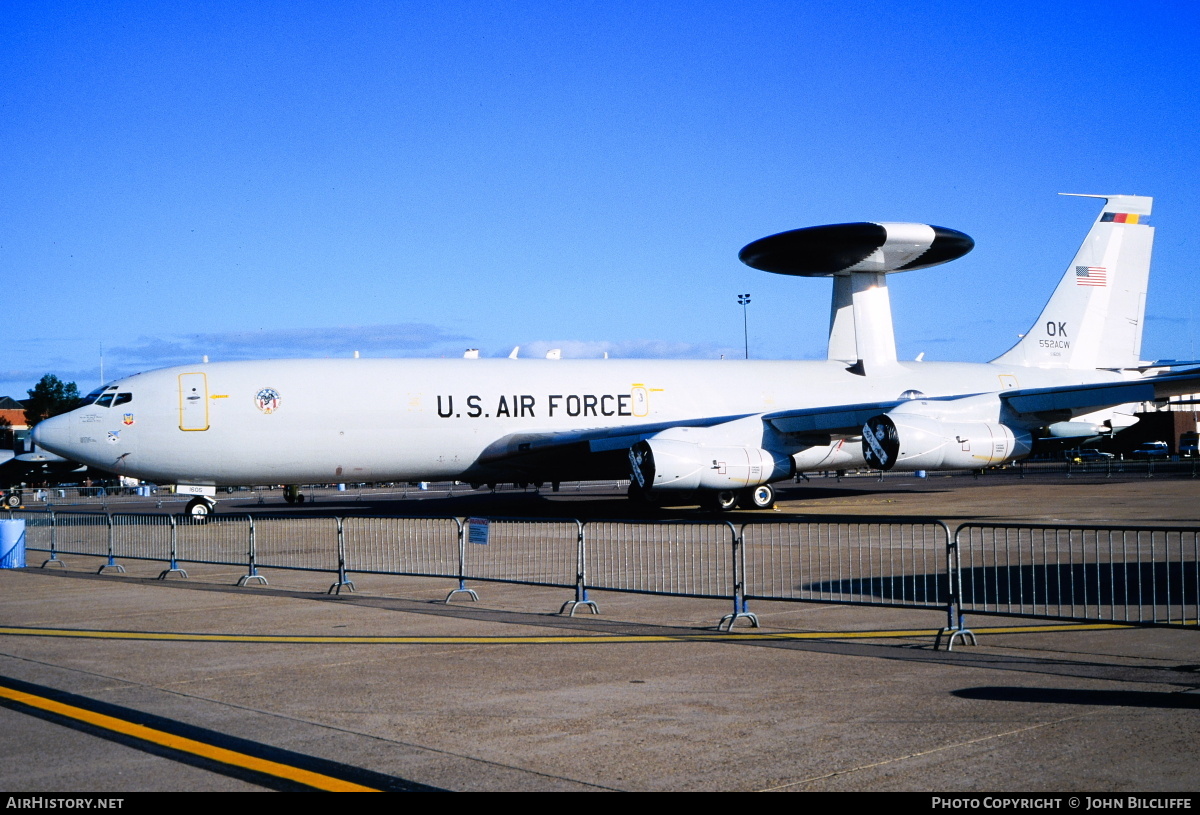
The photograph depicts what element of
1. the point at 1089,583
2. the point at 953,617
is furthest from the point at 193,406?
the point at 953,617

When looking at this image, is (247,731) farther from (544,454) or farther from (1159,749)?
(544,454)

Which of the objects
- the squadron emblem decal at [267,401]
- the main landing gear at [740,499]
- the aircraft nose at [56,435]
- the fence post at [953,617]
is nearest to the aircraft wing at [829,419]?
the main landing gear at [740,499]

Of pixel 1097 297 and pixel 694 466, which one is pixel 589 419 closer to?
pixel 694 466

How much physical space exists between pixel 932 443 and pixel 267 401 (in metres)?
15.4

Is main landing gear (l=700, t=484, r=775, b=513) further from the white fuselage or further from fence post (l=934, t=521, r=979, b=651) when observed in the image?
fence post (l=934, t=521, r=979, b=651)

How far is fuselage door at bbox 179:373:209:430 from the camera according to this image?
1000 inches

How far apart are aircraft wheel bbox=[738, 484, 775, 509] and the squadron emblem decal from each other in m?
12.1

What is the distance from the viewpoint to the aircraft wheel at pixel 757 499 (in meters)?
29.4

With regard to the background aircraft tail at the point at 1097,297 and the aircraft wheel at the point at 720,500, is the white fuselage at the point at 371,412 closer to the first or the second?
the aircraft wheel at the point at 720,500

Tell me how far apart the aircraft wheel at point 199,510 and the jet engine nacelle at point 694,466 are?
10.0 metres

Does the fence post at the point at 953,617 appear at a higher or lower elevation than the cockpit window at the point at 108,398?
lower

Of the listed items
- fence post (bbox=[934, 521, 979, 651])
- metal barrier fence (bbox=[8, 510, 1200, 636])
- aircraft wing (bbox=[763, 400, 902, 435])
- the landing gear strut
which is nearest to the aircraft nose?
metal barrier fence (bbox=[8, 510, 1200, 636])

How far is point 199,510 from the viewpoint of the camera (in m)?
25.8

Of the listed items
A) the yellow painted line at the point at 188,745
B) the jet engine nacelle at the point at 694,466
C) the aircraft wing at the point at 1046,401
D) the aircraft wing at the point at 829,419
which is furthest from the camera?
the aircraft wing at the point at 829,419
